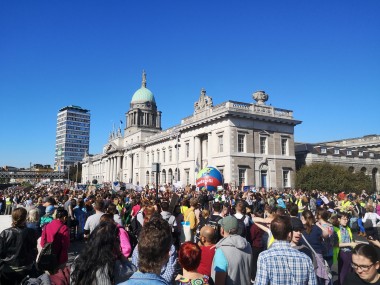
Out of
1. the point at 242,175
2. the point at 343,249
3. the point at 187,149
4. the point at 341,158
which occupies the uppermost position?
the point at 187,149

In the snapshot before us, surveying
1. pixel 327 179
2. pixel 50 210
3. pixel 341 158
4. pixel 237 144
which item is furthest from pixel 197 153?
pixel 50 210

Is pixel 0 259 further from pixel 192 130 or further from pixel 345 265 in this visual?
pixel 192 130

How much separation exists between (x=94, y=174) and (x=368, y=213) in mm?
98345

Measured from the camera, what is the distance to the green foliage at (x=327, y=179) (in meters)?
37.3

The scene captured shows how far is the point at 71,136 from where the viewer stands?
176 meters

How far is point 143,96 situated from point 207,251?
264ft

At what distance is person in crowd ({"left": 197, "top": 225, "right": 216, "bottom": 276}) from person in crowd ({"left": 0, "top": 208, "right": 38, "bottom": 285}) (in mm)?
2879

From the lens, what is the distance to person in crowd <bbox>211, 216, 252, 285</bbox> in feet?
13.3

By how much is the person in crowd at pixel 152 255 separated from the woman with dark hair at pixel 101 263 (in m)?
0.57

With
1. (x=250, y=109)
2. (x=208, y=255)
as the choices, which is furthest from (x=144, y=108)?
(x=208, y=255)

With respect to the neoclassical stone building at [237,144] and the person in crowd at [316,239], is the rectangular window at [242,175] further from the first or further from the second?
the person in crowd at [316,239]

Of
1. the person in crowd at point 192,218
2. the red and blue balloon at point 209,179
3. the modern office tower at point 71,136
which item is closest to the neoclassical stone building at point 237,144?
the red and blue balloon at point 209,179

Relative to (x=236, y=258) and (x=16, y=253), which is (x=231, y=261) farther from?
(x=16, y=253)

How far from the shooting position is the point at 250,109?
3831 centimetres
